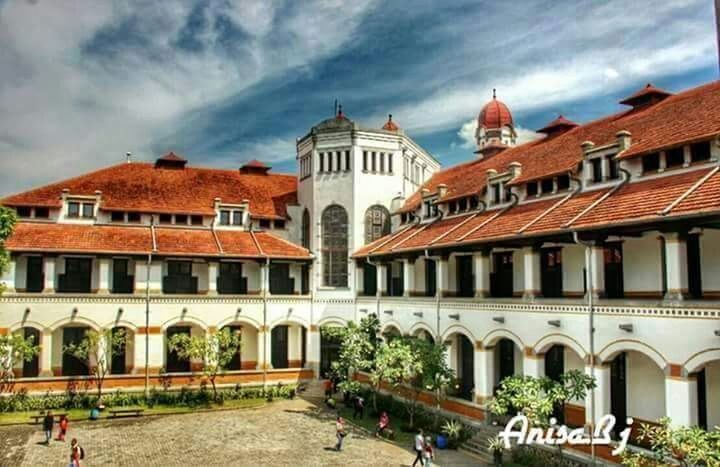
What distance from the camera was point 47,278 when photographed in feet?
107

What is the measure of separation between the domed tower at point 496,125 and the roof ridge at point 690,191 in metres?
34.9

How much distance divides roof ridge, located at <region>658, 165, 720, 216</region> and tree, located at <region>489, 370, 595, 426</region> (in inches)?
224

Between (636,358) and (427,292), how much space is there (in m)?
12.3

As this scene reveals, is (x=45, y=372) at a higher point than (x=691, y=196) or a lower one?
lower

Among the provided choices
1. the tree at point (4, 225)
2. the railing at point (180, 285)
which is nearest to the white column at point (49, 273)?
the tree at point (4, 225)

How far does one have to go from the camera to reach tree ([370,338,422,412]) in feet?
85.7

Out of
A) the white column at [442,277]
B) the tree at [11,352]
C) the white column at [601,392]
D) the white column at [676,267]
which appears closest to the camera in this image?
the white column at [676,267]

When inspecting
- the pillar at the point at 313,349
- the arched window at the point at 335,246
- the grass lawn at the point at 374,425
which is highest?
the arched window at the point at 335,246

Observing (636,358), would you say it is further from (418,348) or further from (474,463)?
(418,348)

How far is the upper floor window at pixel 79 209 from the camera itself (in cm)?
3591

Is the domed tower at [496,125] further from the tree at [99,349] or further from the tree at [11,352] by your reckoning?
the tree at [11,352]

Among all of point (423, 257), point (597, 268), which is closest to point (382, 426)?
point (423, 257)

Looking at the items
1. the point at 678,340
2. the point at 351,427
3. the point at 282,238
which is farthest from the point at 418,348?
the point at 282,238

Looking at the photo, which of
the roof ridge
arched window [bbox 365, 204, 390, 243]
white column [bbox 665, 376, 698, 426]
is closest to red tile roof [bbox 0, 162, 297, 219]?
arched window [bbox 365, 204, 390, 243]
